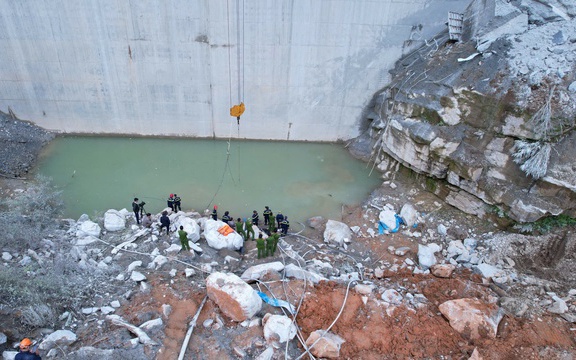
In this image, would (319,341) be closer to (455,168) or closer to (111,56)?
(455,168)

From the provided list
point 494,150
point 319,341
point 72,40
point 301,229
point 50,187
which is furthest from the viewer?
point 72,40

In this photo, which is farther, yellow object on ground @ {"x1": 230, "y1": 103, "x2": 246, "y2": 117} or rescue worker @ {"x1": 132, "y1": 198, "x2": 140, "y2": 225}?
yellow object on ground @ {"x1": 230, "y1": 103, "x2": 246, "y2": 117}

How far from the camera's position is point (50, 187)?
33.9ft

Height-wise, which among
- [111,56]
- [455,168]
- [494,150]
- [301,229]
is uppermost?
[111,56]

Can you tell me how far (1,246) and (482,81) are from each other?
1112 cm

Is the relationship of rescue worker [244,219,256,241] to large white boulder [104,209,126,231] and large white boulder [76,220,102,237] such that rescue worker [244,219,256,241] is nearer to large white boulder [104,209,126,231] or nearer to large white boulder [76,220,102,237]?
large white boulder [104,209,126,231]

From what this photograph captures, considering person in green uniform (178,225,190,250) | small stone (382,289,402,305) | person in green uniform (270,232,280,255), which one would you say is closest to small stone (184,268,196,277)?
person in green uniform (178,225,190,250)

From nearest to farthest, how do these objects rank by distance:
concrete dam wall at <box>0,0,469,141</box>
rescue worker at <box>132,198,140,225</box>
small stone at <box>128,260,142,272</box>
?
small stone at <box>128,260,142,272</box> < rescue worker at <box>132,198,140,225</box> < concrete dam wall at <box>0,0,469,141</box>

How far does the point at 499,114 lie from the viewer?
8.84 m

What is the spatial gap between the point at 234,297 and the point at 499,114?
7499 mm

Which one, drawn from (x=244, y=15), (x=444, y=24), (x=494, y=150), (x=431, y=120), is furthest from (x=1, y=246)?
(x=444, y=24)

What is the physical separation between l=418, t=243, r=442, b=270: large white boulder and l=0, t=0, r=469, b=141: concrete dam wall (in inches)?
225

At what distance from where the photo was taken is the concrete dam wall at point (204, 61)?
10.8 m

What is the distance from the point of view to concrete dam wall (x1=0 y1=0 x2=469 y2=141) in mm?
10781
